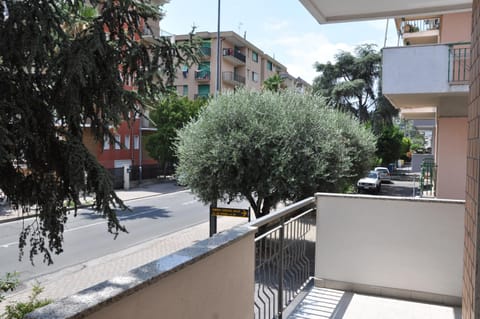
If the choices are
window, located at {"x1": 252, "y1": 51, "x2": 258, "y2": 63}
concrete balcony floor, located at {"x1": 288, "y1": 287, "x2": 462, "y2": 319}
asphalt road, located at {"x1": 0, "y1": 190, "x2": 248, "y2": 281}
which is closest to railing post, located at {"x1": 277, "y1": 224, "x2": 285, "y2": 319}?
concrete balcony floor, located at {"x1": 288, "y1": 287, "x2": 462, "y2": 319}

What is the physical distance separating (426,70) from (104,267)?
346 inches

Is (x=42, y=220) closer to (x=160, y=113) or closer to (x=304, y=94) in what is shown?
(x=304, y=94)

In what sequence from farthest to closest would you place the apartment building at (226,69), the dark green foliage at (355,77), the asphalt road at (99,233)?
the apartment building at (226,69)
the dark green foliage at (355,77)
the asphalt road at (99,233)

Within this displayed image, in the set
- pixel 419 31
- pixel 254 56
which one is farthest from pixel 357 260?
pixel 254 56

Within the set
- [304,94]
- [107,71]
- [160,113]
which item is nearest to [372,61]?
[160,113]

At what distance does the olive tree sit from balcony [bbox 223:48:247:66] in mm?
29535

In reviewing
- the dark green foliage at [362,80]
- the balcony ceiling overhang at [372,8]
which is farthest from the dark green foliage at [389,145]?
the balcony ceiling overhang at [372,8]

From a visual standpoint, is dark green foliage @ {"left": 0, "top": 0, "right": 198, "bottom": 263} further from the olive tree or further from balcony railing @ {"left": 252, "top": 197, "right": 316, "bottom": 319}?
the olive tree

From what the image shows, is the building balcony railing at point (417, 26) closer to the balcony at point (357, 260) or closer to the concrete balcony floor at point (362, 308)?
the balcony at point (357, 260)

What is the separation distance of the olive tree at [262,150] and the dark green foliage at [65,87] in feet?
13.5

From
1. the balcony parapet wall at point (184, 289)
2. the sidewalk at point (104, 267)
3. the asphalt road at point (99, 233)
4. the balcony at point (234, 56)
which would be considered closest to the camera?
the balcony parapet wall at point (184, 289)

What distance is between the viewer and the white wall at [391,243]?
159 inches

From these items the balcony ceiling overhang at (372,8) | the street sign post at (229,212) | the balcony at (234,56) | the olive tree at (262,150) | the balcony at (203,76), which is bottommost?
the street sign post at (229,212)

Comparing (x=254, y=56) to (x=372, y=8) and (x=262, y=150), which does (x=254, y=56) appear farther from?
(x=372, y=8)
